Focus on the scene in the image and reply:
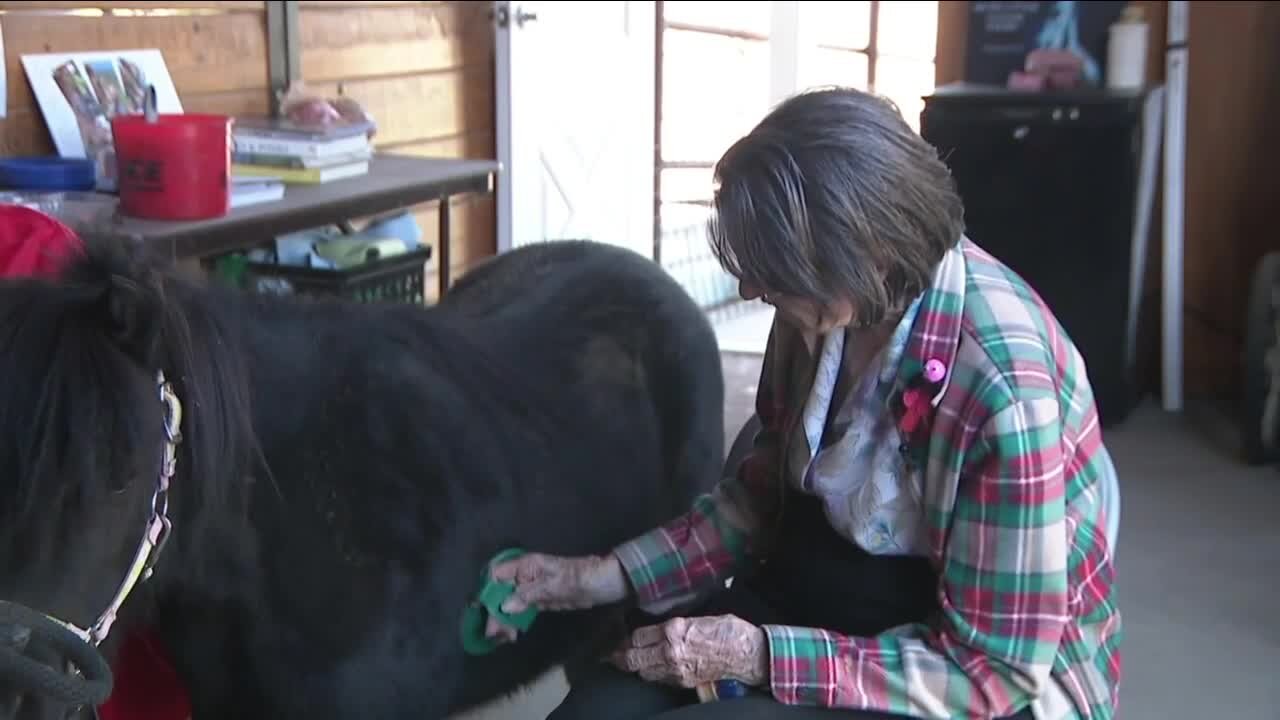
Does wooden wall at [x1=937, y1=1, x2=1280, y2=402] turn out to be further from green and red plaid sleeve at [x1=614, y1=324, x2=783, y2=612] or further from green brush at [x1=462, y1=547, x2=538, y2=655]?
green brush at [x1=462, y1=547, x2=538, y2=655]

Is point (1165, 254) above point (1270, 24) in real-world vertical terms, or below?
below

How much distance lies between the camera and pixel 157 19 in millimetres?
2641

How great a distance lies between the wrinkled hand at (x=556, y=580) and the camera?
1.42 meters

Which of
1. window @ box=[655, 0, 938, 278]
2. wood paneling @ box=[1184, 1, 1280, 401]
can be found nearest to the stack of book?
window @ box=[655, 0, 938, 278]

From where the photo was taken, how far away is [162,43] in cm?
266

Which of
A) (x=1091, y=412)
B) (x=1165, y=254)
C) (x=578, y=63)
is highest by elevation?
(x=578, y=63)

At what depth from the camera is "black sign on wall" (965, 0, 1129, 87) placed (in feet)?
12.6

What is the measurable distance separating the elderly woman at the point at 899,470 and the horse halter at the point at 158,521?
46 cm

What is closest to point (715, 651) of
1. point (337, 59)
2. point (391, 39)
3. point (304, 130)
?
point (304, 130)

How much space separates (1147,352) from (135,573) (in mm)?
3551

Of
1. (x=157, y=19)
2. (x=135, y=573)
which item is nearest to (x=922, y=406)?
(x=135, y=573)

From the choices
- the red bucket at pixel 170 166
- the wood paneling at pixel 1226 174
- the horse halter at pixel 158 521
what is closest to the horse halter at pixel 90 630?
the horse halter at pixel 158 521

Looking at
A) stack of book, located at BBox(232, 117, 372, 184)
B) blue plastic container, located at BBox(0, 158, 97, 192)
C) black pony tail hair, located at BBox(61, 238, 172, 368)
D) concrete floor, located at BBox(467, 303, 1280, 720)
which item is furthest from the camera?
stack of book, located at BBox(232, 117, 372, 184)

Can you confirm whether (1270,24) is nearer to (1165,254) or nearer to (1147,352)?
(1165,254)
